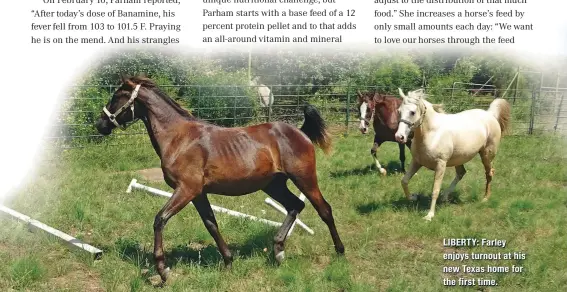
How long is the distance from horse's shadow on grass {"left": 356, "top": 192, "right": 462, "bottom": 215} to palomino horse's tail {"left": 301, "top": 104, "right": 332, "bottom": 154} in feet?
6.82

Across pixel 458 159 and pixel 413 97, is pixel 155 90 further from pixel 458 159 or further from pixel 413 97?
pixel 458 159

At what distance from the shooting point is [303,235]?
232 inches

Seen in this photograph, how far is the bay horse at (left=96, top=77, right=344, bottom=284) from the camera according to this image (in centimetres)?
466

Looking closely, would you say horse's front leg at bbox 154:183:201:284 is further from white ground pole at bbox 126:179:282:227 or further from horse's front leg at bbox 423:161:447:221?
horse's front leg at bbox 423:161:447:221

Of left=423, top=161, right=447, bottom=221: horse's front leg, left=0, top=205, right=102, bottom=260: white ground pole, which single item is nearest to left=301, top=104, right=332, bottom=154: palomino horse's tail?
left=423, top=161, right=447, bottom=221: horse's front leg

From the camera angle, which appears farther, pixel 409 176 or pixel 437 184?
pixel 409 176

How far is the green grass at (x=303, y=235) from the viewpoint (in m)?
4.59

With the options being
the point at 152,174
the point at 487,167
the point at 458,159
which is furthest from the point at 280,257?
the point at 152,174

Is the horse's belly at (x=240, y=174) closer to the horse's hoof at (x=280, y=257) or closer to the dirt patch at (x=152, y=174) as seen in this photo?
the horse's hoof at (x=280, y=257)

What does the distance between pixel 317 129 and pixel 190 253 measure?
198cm

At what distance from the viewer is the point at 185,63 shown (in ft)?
51.8

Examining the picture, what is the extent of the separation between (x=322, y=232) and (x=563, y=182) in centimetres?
529

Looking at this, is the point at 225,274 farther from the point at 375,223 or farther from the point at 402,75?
the point at 402,75

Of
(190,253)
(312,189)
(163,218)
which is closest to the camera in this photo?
(163,218)
